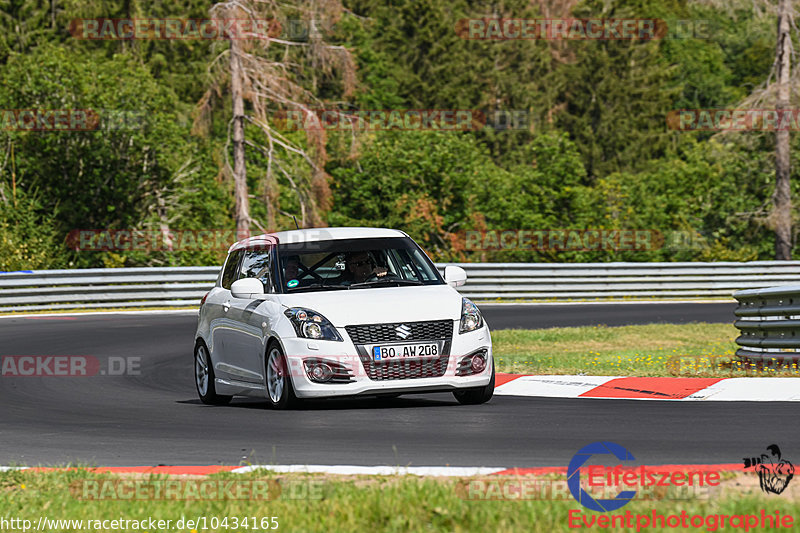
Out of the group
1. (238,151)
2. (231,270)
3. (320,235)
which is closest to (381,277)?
(320,235)

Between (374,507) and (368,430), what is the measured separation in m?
3.46

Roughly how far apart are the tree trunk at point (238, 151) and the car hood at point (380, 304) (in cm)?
2320

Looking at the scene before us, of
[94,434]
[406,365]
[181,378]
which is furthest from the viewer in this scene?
[181,378]

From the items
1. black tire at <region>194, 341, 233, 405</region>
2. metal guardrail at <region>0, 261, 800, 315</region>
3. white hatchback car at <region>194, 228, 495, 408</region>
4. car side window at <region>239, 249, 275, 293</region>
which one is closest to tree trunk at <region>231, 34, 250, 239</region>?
metal guardrail at <region>0, 261, 800, 315</region>

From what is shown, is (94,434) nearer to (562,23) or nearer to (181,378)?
(181,378)

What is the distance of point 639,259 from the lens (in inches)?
1674

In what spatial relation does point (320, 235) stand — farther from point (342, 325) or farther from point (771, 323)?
point (771, 323)

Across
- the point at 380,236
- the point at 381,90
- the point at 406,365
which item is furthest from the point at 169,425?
the point at 381,90

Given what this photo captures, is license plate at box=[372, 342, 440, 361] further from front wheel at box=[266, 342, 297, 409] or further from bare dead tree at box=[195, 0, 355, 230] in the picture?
bare dead tree at box=[195, 0, 355, 230]

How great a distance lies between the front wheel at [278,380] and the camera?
36.8 ft

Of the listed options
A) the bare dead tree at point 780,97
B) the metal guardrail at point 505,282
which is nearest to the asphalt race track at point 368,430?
the metal guardrail at point 505,282

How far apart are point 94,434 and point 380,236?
363cm

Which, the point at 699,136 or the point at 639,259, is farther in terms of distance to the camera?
the point at 699,136

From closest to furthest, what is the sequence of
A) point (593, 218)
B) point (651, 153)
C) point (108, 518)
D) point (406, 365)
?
point (108, 518)
point (406, 365)
point (593, 218)
point (651, 153)
